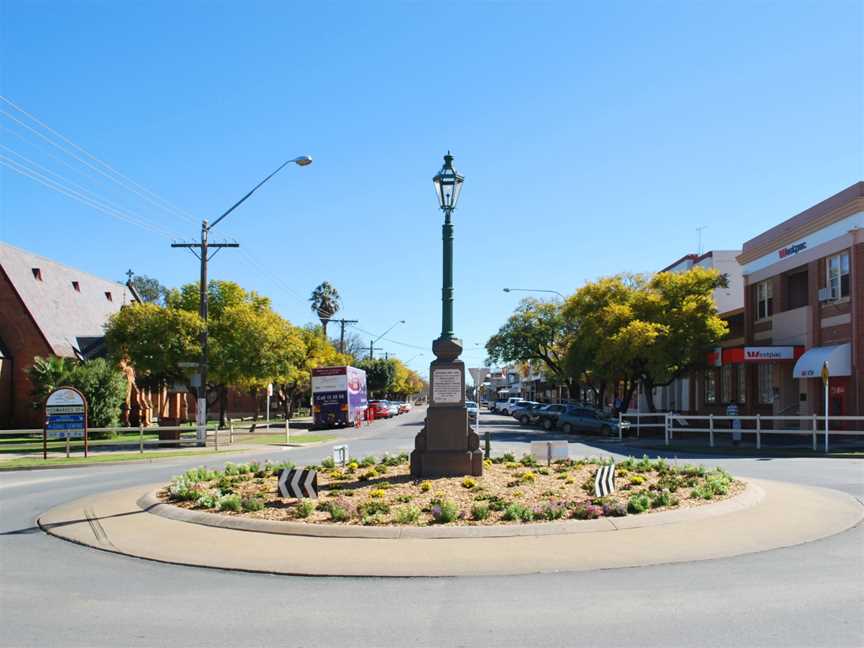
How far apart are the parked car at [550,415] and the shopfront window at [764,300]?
468 inches

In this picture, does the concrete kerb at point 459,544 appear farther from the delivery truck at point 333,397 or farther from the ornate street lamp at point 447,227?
the delivery truck at point 333,397

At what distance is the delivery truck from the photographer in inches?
1965

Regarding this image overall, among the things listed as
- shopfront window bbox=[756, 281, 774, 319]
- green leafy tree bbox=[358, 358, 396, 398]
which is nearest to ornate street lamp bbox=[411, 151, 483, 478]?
shopfront window bbox=[756, 281, 774, 319]

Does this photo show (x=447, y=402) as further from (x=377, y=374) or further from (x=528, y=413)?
(x=377, y=374)

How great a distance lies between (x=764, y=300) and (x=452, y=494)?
33.3 metres

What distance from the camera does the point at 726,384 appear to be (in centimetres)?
4466

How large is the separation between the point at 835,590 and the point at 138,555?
7.87 metres

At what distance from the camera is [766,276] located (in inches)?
1572

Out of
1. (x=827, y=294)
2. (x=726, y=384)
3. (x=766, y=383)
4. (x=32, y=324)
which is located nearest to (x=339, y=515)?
(x=827, y=294)

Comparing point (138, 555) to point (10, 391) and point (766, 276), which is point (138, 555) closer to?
point (766, 276)

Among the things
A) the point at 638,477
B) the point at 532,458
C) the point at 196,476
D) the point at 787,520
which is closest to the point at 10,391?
the point at 196,476

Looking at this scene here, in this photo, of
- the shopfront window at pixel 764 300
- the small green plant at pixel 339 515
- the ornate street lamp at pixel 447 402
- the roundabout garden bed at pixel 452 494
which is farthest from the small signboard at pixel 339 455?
the shopfront window at pixel 764 300

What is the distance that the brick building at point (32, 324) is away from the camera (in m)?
43.8

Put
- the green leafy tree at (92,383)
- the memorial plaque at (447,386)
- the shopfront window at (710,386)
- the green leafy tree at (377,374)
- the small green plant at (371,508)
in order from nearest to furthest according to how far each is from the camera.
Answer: the small green plant at (371,508) → the memorial plaque at (447,386) → the green leafy tree at (92,383) → the shopfront window at (710,386) → the green leafy tree at (377,374)
